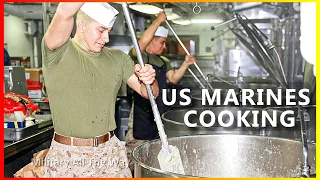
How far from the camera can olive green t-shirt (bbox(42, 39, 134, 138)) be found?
1.45 meters

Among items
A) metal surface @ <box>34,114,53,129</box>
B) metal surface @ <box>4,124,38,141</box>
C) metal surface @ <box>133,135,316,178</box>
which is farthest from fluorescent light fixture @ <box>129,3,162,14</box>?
metal surface @ <box>133,135,316,178</box>

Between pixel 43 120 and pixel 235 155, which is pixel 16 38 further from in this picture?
pixel 235 155

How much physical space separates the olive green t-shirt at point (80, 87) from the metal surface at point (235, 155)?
25cm

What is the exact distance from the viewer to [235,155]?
5.11 ft

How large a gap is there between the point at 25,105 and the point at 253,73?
463 cm

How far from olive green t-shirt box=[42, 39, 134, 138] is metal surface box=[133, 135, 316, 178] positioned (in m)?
0.25

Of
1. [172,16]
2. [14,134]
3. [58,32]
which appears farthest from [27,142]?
[172,16]

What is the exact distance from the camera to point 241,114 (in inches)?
84.2

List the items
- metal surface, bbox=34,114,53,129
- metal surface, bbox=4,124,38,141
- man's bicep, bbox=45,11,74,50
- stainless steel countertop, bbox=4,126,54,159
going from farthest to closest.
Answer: metal surface, bbox=34,114,53,129 < metal surface, bbox=4,124,38,141 < stainless steel countertop, bbox=4,126,54,159 < man's bicep, bbox=45,11,74,50

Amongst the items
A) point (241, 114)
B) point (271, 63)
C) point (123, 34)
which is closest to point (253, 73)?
point (123, 34)

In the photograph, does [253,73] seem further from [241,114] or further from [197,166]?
[197,166]

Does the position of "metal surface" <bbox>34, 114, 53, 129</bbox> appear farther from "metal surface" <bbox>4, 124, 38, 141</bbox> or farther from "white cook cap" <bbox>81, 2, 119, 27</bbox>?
"white cook cap" <bbox>81, 2, 119, 27</bbox>

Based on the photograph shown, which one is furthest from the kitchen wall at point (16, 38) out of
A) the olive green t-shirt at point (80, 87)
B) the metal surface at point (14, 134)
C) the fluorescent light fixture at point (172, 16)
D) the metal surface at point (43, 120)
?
the olive green t-shirt at point (80, 87)

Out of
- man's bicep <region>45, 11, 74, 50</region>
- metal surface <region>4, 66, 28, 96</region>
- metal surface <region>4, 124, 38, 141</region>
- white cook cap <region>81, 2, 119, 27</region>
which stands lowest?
metal surface <region>4, 124, 38, 141</region>
